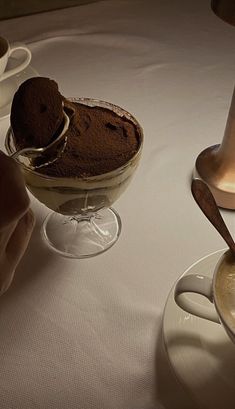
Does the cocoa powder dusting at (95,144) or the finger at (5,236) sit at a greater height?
the cocoa powder dusting at (95,144)

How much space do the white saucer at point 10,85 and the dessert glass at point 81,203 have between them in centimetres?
19

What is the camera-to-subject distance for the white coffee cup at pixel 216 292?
0.44 m

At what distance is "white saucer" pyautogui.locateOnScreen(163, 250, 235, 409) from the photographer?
0.45 metres

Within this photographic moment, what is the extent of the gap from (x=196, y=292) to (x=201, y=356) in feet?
0.20

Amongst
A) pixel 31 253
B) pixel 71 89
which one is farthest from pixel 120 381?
pixel 71 89

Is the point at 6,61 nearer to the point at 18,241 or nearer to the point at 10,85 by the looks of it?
the point at 10,85

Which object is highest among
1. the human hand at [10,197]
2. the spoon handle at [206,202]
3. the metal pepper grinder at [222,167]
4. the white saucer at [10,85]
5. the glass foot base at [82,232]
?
the human hand at [10,197]

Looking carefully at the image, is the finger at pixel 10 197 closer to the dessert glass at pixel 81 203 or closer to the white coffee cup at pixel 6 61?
the dessert glass at pixel 81 203

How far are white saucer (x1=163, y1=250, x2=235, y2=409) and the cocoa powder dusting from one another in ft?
0.49

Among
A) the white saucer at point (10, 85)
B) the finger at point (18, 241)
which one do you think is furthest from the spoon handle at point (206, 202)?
the white saucer at point (10, 85)

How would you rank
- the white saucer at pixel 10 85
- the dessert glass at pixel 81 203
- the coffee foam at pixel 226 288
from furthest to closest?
the white saucer at pixel 10 85 → the dessert glass at pixel 81 203 → the coffee foam at pixel 226 288

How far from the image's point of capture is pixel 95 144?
0.56m

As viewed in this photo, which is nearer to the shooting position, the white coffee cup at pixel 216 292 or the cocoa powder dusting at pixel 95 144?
the white coffee cup at pixel 216 292

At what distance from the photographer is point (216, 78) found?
867mm
